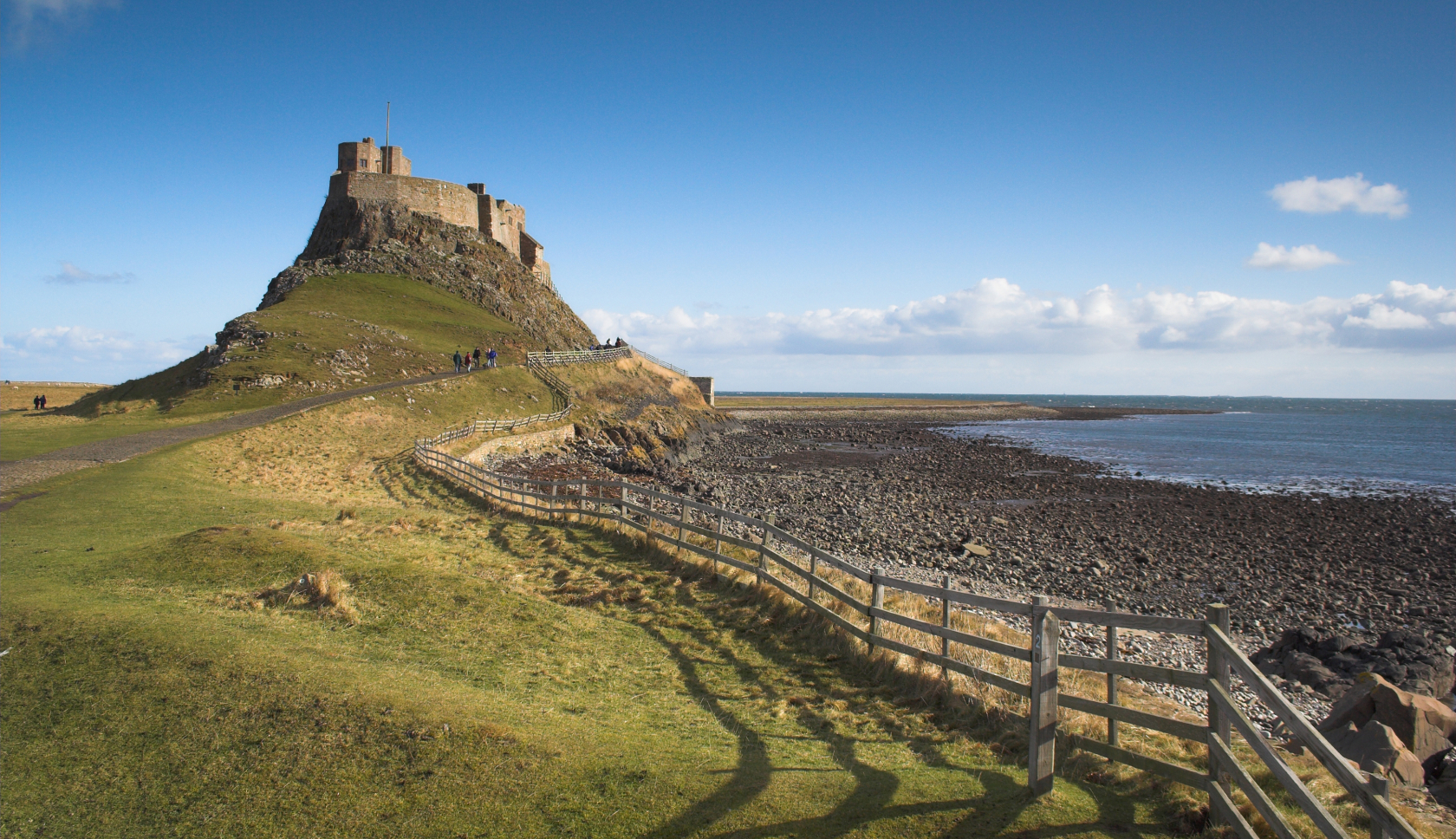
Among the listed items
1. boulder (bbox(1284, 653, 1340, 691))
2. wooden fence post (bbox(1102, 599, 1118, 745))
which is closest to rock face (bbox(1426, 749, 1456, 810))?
boulder (bbox(1284, 653, 1340, 691))

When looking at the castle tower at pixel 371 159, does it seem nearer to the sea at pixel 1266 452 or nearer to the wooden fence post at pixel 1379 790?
the sea at pixel 1266 452

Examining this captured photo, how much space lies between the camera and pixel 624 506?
1944 centimetres

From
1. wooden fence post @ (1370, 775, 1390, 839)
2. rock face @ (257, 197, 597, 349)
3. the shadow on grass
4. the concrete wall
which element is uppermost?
the concrete wall

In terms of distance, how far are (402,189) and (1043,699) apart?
85.9m

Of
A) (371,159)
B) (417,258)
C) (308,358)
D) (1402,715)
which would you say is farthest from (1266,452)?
(371,159)

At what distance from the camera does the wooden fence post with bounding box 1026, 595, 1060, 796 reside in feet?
20.9

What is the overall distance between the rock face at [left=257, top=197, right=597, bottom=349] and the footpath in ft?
105

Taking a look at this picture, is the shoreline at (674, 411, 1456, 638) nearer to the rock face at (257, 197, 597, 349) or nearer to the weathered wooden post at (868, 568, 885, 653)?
the weathered wooden post at (868, 568, 885, 653)

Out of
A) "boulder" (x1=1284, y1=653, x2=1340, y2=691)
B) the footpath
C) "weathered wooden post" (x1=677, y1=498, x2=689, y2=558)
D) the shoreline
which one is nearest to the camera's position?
"boulder" (x1=1284, y1=653, x2=1340, y2=691)

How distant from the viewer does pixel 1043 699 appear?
6.51 meters

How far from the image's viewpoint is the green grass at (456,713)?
20.1 feet

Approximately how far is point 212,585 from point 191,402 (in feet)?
120

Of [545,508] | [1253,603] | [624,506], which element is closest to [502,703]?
[624,506]

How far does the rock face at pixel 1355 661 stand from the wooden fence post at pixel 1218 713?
10544 mm
